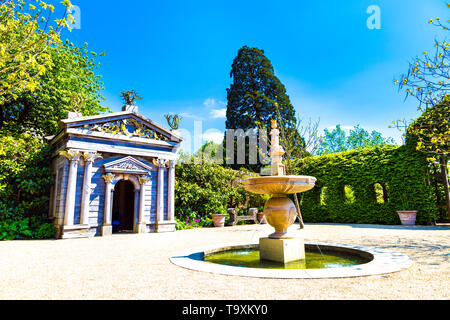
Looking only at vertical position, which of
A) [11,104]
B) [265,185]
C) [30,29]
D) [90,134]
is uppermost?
[11,104]

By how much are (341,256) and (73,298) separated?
5381 mm

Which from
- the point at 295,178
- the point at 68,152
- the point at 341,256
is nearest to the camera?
the point at 295,178

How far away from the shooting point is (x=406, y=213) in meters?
12.8

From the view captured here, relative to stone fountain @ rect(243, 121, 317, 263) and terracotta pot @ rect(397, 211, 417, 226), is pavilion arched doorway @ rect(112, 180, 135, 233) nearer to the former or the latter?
stone fountain @ rect(243, 121, 317, 263)

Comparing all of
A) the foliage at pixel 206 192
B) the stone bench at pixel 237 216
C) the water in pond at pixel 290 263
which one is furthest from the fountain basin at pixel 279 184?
the stone bench at pixel 237 216

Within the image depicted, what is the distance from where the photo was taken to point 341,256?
19.6ft

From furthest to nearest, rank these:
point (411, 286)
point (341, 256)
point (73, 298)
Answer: point (341, 256) < point (411, 286) < point (73, 298)

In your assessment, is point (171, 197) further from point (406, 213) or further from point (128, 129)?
point (406, 213)

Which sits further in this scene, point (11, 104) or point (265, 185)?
point (11, 104)

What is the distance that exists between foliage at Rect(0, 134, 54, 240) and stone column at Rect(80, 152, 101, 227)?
142 centimetres

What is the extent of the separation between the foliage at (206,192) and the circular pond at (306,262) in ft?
26.2

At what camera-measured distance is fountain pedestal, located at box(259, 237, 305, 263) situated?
5.27 metres

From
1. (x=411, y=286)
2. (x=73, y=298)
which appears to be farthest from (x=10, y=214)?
(x=411, y=286)

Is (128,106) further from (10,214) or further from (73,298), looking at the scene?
(73,298)
